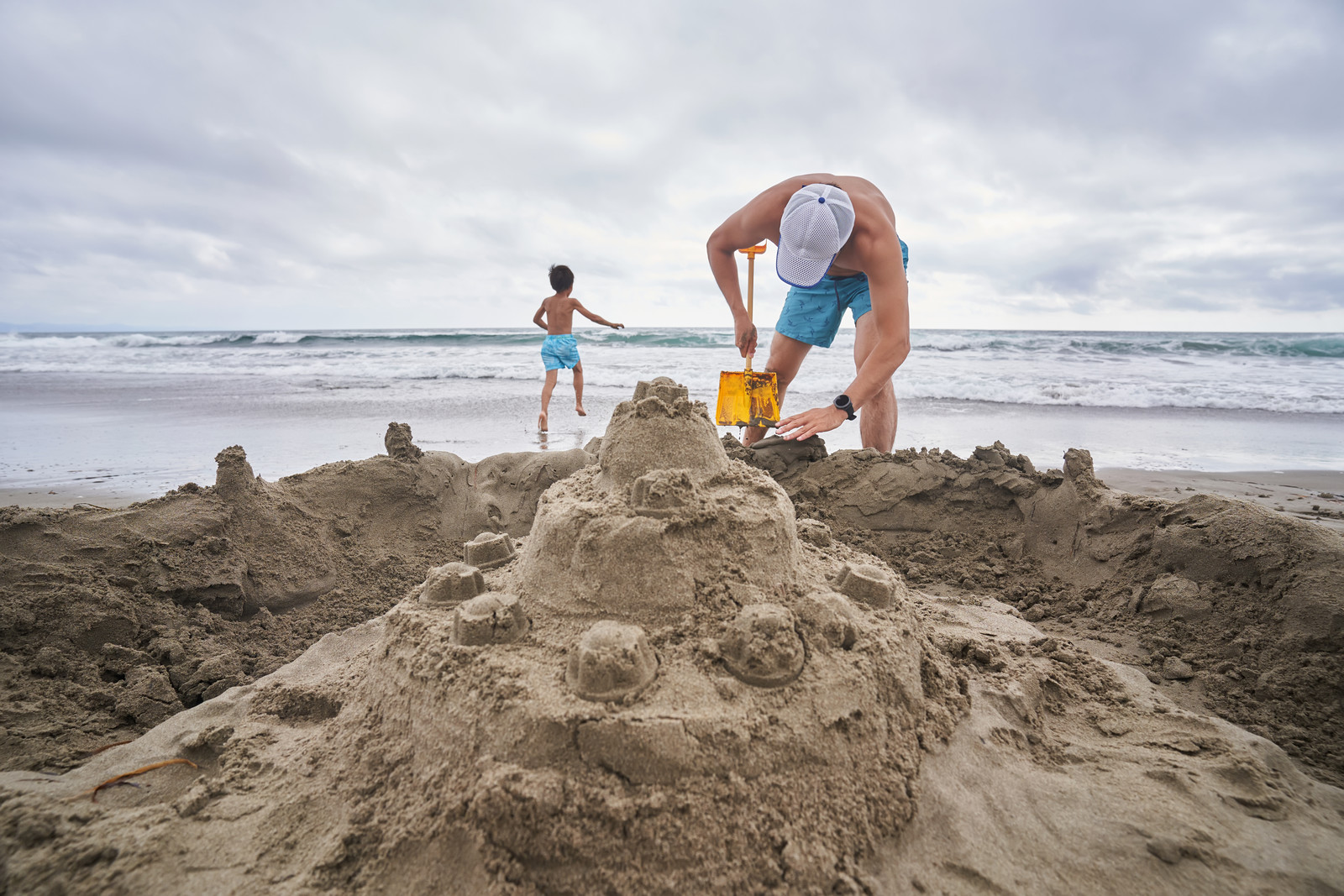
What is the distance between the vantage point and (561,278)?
24.6 feet

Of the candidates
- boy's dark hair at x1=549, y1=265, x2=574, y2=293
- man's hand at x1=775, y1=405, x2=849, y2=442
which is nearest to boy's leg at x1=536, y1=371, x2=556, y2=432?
boy's dark hair at x1=549, y1=265, x2=574, y2=293

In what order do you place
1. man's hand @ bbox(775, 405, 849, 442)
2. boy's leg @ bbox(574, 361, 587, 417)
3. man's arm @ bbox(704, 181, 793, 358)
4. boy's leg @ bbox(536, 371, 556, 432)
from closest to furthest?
man's hand @ bbox(775, 405, 849, 442) → man's arm @ bbox(704, 181, 793, 358) → boy's leg @ bbox(536, 371, 556, 432) → boy's leg @ bbox(574, 361, 587, 417)

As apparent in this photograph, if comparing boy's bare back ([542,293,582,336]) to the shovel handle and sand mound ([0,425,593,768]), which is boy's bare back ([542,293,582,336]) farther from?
sand mound ([0,425,593,768])

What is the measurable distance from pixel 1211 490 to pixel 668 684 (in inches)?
177

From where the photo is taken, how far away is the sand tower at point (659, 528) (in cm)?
152

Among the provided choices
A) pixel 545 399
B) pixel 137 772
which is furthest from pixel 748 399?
pixel 545 399

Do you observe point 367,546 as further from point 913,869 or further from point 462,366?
point 462,366

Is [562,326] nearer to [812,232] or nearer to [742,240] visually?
[742,240]

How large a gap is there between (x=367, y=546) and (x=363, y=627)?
0.69m

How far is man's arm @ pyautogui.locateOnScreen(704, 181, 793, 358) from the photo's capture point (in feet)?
12.0

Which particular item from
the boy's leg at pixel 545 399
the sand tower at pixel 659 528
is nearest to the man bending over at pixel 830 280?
the sand tower at pixel 659 528

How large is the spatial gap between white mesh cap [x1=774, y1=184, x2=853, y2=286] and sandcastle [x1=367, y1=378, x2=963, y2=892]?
1.65 metres

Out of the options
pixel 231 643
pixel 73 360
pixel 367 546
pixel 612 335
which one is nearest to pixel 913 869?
pixel 231 643

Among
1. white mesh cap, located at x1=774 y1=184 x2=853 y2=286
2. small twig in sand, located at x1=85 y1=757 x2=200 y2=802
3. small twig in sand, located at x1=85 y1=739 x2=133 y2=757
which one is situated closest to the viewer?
small twig in sand, located at x1=85 y1=757 x2=200 y2=802
